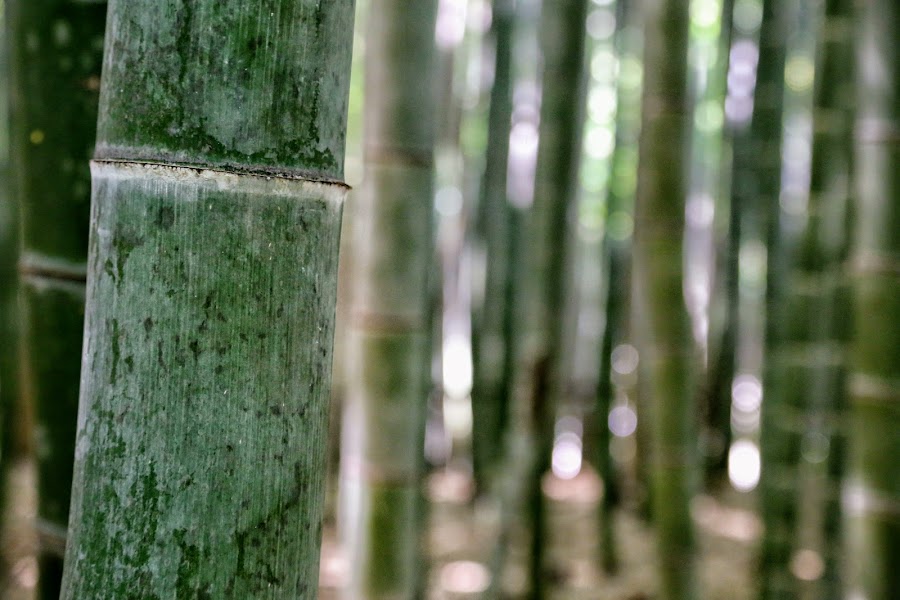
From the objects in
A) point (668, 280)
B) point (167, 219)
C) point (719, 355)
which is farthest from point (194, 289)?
point (719, 355)

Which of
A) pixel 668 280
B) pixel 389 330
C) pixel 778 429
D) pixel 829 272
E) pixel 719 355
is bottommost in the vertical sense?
pixel 778 429

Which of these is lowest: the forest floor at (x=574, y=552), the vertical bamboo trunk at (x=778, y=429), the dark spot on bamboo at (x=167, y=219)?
the forest floor at (x=574, y=552)

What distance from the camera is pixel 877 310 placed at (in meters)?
1.24

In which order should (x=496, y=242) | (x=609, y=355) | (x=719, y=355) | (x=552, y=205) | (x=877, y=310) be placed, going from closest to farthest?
(x=877, y=310)
(x=552, y=205)
(x=496, y=242)
(x=609, y=355)
(x=719, y=355)

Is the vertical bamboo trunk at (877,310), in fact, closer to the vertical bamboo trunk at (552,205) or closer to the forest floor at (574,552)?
the vertical bamboo trunk at (552,205)

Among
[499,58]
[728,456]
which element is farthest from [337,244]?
[728,456]

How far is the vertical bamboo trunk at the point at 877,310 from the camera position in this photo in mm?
1206

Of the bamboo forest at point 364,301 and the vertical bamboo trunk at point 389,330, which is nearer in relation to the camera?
the bamboo forest at point 364,301

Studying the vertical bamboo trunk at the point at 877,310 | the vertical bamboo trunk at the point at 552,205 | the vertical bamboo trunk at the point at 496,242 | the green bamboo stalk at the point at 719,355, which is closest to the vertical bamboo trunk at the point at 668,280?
the vertical bamboo trunk at the point at 877,310

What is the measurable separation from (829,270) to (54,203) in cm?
206

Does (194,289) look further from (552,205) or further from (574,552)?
(574,552)

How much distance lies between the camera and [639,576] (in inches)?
121

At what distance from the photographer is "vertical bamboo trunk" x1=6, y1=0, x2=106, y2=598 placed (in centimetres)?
88

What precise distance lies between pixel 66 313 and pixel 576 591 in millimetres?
2399
